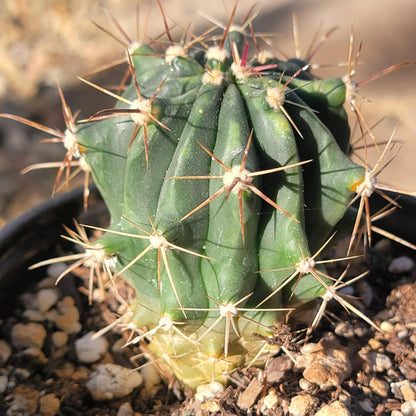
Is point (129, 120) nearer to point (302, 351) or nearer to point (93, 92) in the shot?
point (302, 351)

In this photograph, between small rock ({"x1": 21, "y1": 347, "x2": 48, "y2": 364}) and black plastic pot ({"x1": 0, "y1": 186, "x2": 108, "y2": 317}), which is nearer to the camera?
small rock ({"x1": 21, "y1": 347, "x2": 48, "y2": 364})

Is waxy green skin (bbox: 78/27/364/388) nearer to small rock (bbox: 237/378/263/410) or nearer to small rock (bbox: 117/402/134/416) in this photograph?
small rock (bbox: 237/378/263/410)

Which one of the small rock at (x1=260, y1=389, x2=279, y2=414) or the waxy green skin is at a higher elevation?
the waxy green skin

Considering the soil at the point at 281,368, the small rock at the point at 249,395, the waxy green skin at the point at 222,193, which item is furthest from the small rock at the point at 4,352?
the small rock at the point at 249,395

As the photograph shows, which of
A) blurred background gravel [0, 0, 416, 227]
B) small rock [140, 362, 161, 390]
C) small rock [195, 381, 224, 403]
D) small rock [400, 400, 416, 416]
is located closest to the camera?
small rock [400, 400, 416, 416]

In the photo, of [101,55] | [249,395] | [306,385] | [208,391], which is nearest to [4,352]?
[208,391]

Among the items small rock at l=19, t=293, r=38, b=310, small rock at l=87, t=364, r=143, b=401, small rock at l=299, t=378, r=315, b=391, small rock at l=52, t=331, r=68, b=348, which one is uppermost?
small rock at l=19, t=293, r=38, b=310

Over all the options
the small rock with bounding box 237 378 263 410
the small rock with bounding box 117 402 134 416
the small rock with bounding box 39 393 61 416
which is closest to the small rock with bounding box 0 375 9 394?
the small rock with bounding box 39 393 61 416

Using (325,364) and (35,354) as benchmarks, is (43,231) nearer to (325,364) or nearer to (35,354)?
(35,354)
